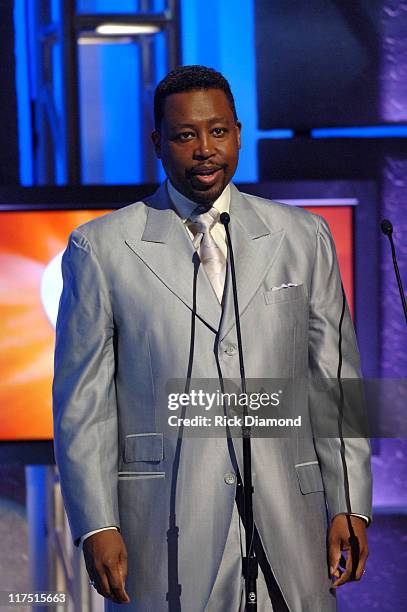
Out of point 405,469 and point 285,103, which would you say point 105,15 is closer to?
point 285,103

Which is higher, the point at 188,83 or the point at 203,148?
the point at 188,83

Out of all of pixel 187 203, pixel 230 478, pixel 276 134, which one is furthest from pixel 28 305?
pixel 230 478

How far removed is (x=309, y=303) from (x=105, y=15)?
174 centimetres

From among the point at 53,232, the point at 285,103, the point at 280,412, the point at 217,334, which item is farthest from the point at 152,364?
the point at 285,103

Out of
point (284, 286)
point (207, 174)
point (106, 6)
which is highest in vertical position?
point (106, 6)

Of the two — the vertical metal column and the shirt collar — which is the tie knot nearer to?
the shirt collar

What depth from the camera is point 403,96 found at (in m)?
3.48

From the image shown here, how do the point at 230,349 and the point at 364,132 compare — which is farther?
the point at 364,132

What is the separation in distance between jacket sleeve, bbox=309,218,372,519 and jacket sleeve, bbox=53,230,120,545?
44 cm

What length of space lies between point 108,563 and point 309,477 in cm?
47

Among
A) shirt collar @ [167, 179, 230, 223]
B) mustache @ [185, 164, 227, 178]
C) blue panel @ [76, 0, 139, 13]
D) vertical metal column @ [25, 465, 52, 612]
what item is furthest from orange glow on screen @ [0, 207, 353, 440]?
mustache @ [185, 164, 227, 178]

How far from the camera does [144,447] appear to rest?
215 cm

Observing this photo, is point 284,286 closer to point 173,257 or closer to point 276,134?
point 173,257

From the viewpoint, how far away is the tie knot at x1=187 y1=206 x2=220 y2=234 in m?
2.29
